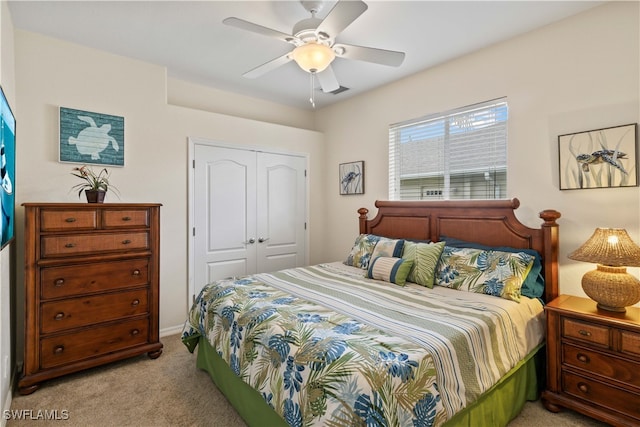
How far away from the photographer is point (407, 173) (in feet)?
Answer: 11.9

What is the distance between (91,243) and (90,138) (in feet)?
3.32

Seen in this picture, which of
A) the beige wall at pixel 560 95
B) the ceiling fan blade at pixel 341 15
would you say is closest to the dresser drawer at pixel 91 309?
the ceiling fan blade at pixel 341 15

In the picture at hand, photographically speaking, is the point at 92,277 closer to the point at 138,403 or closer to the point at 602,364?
the point at 138,403

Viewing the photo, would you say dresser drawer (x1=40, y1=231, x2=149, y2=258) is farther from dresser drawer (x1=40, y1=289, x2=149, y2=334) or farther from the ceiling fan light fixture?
the ceiling fan light fixture

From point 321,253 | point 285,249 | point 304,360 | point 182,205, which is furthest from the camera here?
point 321,253

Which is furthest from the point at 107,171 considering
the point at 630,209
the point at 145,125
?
the point at 630,209

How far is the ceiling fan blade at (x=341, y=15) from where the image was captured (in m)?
1.64

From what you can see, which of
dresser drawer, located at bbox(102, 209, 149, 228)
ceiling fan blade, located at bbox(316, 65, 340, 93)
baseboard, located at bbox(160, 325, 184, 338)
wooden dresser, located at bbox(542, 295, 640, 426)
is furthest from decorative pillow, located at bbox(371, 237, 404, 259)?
baseboard, located at bbox(160, 325, 184, 338)

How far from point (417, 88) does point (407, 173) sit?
3.02 feet

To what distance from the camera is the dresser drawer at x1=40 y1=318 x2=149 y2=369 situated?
2.33m

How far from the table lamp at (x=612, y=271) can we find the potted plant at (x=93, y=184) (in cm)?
356

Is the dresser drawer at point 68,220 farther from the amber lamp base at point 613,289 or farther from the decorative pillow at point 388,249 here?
the amber lamp base at point 613,289

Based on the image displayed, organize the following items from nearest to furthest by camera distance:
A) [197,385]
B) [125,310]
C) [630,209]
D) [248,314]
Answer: [248,314], [630,209], [197,385], [125,310]

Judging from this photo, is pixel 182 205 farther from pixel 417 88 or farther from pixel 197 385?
pixel 417 88
